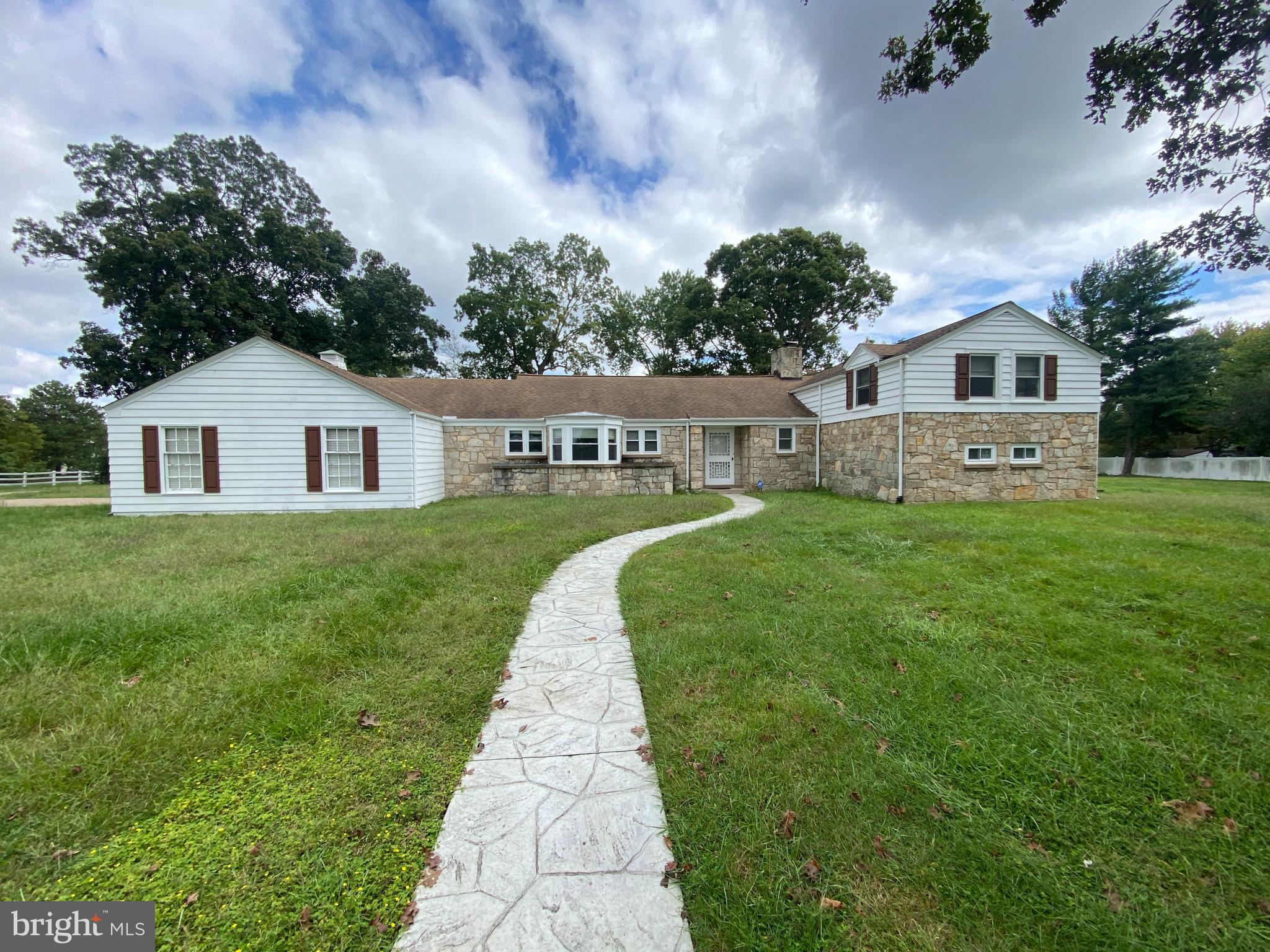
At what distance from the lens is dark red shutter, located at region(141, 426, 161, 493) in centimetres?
1214

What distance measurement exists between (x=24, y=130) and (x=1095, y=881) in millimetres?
19165

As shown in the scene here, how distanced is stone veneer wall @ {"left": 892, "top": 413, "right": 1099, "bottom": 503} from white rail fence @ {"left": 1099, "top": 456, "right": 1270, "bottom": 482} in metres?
15.1

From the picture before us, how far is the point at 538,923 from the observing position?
1.66 metres

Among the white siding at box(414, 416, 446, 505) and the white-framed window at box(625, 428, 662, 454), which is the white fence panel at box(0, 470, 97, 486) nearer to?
the white siding at box(414, 416, 446, 505)

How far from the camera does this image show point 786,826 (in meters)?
2.06

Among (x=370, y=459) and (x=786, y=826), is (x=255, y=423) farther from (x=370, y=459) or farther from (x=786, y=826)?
(x=786, y=826)

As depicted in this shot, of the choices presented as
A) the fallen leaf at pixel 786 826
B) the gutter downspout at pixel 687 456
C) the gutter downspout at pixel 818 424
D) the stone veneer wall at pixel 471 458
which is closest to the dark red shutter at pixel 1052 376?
the gutter downspout at pixel 818 424

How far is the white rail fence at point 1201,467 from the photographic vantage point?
2061 centimetres

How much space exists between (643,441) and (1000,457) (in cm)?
1067

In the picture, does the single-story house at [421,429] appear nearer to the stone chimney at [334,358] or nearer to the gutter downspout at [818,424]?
the stone chimney at [334,358]

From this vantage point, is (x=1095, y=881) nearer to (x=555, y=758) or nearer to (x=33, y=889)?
Result: (x=555, y=758)

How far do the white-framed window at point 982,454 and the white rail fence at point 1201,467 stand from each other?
17343 millimetres

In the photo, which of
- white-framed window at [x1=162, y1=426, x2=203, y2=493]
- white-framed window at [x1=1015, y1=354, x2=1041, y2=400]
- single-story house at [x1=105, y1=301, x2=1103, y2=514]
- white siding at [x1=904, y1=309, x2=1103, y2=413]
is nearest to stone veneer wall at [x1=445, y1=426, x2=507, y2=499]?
single-story house at [x1=105, y1=301, x2=1103, y2=514]

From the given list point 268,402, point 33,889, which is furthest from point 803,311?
point 33,889
